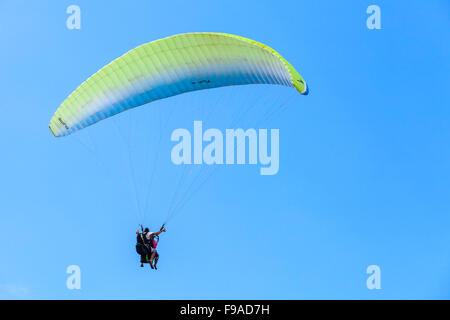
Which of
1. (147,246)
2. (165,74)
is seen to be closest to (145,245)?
(147,246)

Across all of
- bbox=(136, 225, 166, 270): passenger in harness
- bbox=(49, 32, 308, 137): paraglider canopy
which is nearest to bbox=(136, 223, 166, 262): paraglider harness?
bbox=(136, 225, 166, 270): passenger in harness

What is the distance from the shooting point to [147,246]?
26.8 m

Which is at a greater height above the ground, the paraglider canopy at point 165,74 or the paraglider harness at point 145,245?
the paraglider canopy at point 165,74

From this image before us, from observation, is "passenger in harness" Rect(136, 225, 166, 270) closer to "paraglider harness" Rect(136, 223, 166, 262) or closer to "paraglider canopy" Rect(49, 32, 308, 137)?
"paraglider harness" Rect(136, 223, 166, 262)

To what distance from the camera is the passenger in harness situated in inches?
1053

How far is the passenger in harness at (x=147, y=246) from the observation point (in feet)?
87.7

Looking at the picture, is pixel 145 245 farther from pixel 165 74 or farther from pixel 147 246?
pixel 165 74

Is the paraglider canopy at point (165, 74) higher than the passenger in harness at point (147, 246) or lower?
higher

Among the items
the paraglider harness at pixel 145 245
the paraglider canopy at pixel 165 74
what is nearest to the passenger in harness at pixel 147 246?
the paraglider harness at pixel 145 245

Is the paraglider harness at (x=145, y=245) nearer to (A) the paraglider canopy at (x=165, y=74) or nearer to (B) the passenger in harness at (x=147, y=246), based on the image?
(B) the passenger in harness at (x=147, y=246)

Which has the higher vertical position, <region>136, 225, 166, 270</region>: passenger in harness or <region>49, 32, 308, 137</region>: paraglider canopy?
<region>49, 32, 308, 137</region>: paraglider canopy

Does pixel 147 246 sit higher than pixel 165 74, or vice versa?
pixel 165 74
